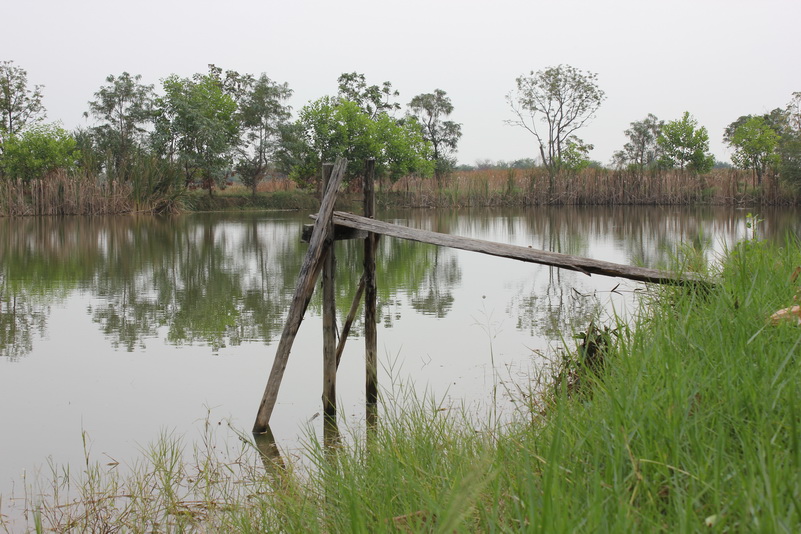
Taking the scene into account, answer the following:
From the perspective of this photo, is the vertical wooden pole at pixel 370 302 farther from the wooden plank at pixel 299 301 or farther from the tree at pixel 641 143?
the tree at pixel 641 143

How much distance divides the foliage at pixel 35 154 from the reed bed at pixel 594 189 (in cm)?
1945

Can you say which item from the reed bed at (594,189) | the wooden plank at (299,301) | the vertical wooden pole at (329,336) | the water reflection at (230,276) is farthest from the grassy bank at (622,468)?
the reed bed at (594,189)

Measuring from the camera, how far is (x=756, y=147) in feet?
147

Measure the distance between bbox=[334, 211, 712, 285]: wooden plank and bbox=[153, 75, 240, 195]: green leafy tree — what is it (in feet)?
132

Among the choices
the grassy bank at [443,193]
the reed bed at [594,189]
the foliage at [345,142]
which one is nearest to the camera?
the grassy bank at [443,193]

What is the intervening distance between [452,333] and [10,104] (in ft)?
159

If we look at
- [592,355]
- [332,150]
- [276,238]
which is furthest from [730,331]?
[332,150]

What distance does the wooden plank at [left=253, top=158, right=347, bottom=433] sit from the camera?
5.87m

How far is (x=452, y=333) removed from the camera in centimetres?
937

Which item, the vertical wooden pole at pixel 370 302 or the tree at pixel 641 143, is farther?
the tree at pixel 641 143

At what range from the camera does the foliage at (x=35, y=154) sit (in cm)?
3733

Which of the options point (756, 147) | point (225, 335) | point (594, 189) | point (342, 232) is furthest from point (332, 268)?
point (756, 147)

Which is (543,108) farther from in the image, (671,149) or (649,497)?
(649,497)

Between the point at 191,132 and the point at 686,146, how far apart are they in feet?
99.0
